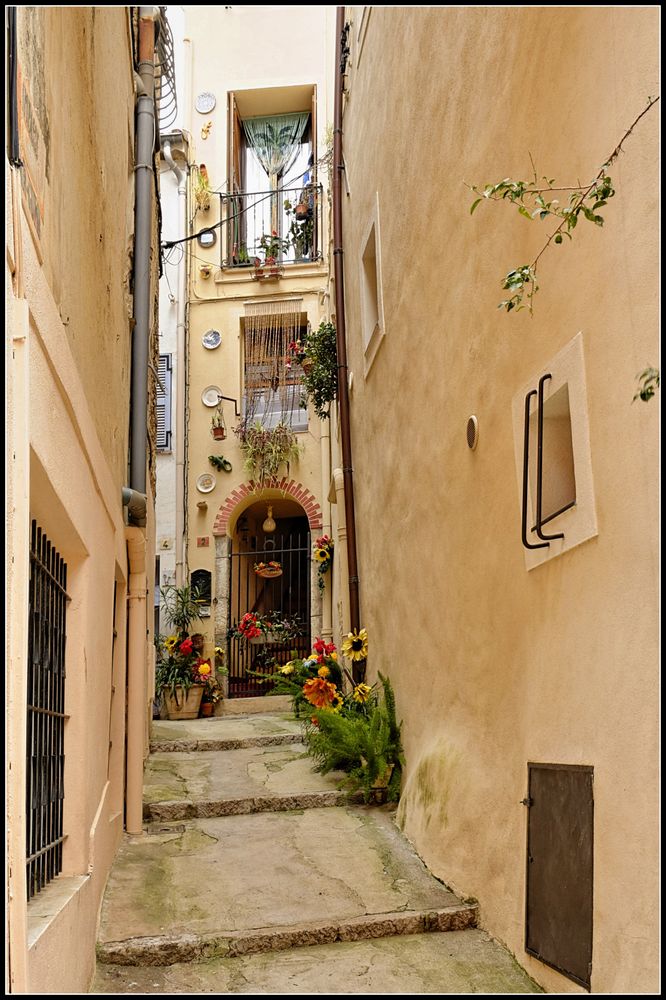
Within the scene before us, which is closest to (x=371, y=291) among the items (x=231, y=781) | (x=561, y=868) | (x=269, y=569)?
(x=231, y=781)

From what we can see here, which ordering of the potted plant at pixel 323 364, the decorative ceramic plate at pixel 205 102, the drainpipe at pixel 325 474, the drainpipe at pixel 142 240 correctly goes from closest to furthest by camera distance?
the drainpipe at pixel 142 240, the potted plant at pixel 323 364, the drainpipe at pixel 325 474, the decorative ceramic plate at pixel 205 102

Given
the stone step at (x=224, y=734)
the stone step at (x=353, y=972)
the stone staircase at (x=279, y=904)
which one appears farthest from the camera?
the stone step at (x=224, y=734)

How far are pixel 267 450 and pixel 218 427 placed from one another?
82 cm

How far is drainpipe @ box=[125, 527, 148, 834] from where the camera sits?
6508mm

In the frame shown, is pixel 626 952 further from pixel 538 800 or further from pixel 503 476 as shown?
pixel 503 476

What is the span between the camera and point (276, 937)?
4773 millimetres

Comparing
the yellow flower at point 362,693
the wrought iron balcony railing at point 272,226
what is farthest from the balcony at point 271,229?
the yellow flower at point 362,693

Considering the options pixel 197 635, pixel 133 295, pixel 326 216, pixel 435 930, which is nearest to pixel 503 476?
pixel 435 930

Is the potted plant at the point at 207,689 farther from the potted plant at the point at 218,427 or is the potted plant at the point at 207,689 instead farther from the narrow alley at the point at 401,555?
the potted plant at the point at 218,427

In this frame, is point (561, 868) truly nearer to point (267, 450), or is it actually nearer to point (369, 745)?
point (369, 745)

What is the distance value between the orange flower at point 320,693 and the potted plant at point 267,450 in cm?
654

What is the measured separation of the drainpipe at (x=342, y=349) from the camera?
9.12 meters

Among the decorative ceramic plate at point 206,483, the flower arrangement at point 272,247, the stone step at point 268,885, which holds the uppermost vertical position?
the flower arrangement at point 272,247

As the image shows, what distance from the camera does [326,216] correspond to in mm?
15062
